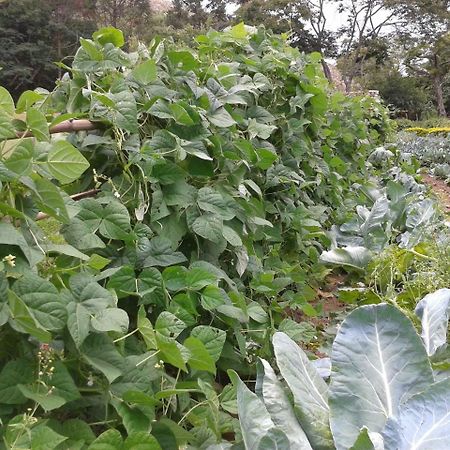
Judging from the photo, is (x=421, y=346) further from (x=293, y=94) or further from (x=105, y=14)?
(x=105, y=14)

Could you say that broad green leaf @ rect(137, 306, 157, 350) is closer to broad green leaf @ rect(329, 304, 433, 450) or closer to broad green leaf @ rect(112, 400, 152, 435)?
broad green leaf @ rect(112, 400, 152, 435)

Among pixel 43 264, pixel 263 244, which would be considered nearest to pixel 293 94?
pixel 263 244

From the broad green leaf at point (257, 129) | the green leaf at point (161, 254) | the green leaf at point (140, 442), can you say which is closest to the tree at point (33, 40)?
the broad green leaf at point (257, 129)

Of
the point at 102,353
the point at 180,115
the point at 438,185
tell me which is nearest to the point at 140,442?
the point at 102,353

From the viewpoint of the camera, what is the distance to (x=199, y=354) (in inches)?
46.6

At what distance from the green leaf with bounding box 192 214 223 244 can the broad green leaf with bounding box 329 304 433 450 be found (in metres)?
0.49

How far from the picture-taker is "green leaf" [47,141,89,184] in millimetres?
1023

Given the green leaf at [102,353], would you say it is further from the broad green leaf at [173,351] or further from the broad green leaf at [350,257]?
the broad green leaf at [350,257]

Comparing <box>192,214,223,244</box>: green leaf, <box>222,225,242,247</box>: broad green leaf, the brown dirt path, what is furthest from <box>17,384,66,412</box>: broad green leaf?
the brown dirt path

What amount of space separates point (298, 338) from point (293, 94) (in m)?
1.53

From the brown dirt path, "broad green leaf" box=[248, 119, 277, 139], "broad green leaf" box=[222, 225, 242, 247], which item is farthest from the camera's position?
the brown dirt path

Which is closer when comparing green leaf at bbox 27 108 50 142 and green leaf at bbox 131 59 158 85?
green leaf at bbox 27 108 50 142

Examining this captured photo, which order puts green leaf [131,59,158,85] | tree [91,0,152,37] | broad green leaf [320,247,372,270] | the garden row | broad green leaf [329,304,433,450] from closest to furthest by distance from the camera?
the garden row < broad green leaf [329,304,433,450] < green leaf [131,59,158,85] < broad green leaf [320,247,372,270] < tree [91,0,152,37]

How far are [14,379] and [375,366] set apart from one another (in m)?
0.77
